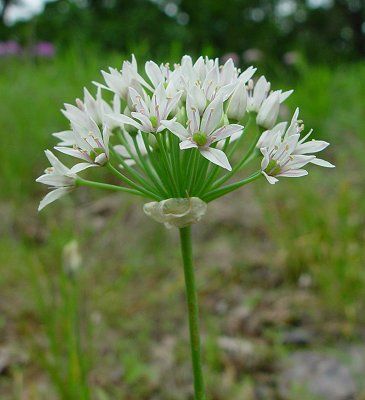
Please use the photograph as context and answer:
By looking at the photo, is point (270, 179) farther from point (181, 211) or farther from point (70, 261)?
point (70, 261)

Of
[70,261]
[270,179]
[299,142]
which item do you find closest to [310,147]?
[299,142]

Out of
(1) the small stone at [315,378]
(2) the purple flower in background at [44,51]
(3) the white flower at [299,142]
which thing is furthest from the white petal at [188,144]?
(2) the purple flower in background at [44,51]

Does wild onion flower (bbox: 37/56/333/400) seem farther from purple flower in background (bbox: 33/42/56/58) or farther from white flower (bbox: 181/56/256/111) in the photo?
purple flower in background (bbox: 33/42/56/58)

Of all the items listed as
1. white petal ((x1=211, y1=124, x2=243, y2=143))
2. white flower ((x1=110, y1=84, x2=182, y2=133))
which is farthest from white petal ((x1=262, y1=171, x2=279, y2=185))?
white flower ((x1=110, y1=84, x2=182, y2=133))

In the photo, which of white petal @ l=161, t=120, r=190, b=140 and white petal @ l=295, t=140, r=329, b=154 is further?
white petal @ l=295, t=140, r=329, b=154

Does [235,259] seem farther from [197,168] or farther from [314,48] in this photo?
[314,48]

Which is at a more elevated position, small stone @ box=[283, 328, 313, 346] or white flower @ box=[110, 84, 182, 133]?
white flower @ box=[110, 84, 182, 133]

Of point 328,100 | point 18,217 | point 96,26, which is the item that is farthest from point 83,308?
point 96,26
